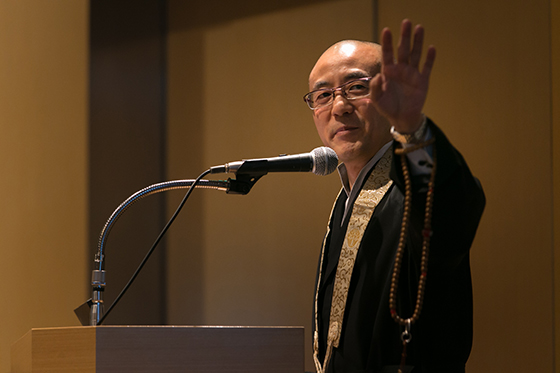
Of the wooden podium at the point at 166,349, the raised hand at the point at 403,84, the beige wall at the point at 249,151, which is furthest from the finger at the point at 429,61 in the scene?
the beige wall at the point at 249,151

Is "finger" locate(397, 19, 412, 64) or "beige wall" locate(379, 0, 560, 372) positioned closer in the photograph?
"finger" locate(397, 19, 412, 64)

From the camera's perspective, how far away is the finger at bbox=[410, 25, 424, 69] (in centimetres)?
92

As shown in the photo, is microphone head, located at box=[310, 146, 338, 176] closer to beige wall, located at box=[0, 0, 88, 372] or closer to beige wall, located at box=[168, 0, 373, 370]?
beige wall, located at box=[168, 0, 373, 370]

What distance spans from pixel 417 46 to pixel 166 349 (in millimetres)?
705

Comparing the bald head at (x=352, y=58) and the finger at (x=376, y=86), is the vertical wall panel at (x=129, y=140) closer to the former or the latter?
the bald head at (x=352, y=58)

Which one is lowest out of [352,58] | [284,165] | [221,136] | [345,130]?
[284,165]

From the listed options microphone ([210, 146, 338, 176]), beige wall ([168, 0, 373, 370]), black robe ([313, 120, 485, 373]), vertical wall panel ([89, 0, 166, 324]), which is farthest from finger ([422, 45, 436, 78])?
vertical wall panel ([89, 0, 166, 324])

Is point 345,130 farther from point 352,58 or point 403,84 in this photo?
point 403,84

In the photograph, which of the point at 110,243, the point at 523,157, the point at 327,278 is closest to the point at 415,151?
the point at 327,278

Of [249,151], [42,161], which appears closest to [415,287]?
[249,151]

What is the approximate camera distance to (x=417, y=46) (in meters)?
0.94

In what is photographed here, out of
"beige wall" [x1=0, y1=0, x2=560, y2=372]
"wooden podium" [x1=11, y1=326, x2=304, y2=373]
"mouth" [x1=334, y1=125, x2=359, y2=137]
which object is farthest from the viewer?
"beige wall" [x1=0, y1=0, x2=560, y2=372]

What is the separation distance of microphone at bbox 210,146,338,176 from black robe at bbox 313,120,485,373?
0.21 metres

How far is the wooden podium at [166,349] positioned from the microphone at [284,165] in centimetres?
37
